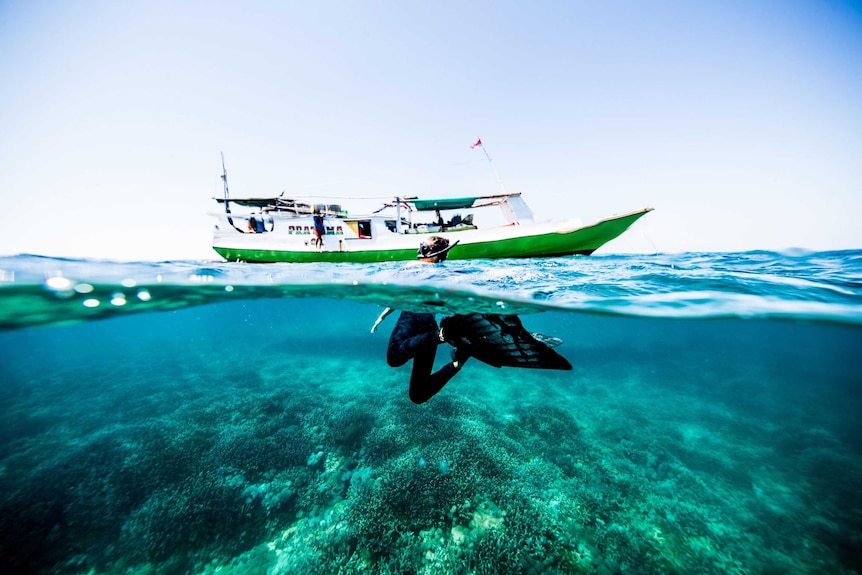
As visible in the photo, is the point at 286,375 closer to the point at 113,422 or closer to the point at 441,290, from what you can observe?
the point at 113,422

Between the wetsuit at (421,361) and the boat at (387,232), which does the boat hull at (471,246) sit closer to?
the boat at (387,232)

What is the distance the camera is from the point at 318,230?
47.1 ft

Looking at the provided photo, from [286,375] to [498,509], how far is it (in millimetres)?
16467

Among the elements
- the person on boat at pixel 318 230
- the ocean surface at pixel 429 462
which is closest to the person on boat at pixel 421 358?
the ocean surface at pixel 429 462

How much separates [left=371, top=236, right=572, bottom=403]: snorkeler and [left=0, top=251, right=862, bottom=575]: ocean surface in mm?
1490

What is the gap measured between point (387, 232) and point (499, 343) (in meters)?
11.4

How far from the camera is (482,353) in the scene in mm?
5320

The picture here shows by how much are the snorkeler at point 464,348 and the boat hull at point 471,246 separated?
25.2 ft

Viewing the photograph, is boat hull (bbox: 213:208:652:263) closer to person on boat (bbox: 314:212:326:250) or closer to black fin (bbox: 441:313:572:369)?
person on boat (bbox: 314:212:326:250)

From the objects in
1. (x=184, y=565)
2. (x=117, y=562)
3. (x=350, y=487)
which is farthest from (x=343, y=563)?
(x=117, y=562)

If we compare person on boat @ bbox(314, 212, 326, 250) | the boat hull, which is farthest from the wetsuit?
person on boat @ bbox(314, 212, 326, 250)

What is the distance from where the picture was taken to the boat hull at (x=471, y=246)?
11625 millimetres

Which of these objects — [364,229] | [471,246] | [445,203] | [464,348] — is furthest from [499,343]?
[364,229]

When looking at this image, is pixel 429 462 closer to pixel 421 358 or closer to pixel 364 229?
pixel 421 358
